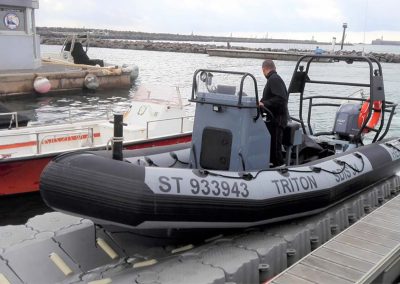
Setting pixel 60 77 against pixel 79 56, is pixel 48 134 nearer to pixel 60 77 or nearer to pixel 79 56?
pixel 60 77

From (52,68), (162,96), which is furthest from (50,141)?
(52,68)

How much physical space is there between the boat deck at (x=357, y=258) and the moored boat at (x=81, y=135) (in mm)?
3943

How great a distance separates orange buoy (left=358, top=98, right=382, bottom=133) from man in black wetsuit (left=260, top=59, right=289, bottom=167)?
2.01m

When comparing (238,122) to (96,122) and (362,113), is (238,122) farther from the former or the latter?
(96,122)

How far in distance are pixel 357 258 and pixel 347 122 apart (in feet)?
11.8

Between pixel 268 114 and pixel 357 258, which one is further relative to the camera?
pixel 268 114

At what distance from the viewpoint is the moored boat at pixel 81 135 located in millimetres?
8242

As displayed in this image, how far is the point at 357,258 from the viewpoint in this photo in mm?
4305

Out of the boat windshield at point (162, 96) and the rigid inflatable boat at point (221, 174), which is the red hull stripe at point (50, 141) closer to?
the boat windshield at point (162, 96)

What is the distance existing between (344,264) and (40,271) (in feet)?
8.69

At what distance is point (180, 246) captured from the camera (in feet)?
15.3

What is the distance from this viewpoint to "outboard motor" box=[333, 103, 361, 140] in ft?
24.6

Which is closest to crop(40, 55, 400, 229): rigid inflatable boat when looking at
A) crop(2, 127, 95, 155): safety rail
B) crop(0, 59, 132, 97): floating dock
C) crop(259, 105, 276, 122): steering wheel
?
crop(259, 105, 276, 122): steering wheel

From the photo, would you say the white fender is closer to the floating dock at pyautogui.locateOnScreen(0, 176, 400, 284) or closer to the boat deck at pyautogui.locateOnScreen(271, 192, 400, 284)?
the floating dock at pyautogui.locateOnScreen(0, 176, 400, 284)
